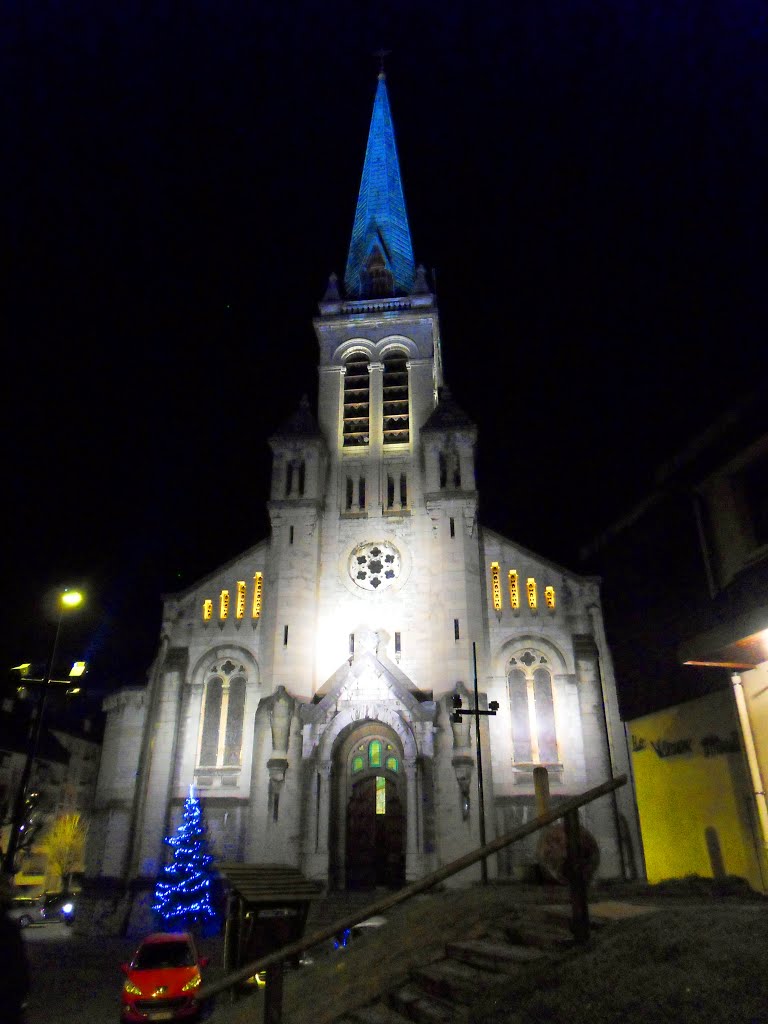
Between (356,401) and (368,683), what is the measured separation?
14.5 m

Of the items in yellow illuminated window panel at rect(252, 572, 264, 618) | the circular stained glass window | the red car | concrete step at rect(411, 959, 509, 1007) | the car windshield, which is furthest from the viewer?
yellow illuminated window panel at rect(252, 572, 264, 618)

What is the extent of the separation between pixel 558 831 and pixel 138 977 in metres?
7.88

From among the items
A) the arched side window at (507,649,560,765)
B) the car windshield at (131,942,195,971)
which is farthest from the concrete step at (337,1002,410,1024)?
the arched side window at (507,649,560,765)

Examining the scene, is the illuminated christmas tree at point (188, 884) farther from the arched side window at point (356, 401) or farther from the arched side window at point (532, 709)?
the arched side window at point (356, 401)

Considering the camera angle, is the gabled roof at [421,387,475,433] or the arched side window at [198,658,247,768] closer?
the arched side window at [198,658,247,768]

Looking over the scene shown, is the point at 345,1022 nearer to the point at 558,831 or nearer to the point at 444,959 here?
the point at 444,959

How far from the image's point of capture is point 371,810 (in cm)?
2670

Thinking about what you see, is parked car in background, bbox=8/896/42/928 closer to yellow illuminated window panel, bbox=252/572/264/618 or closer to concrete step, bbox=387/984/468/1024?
yellow illuminated window panel, bbox=252/572/264/618

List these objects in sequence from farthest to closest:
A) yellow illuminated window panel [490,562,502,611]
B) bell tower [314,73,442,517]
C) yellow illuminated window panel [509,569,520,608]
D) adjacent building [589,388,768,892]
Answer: bell tower [314,73,442,517], yellow illuminated window panel [490,562,502,611], yellow illuminated window panel [509,569,520,608], adjacent building [589,388,768,892]

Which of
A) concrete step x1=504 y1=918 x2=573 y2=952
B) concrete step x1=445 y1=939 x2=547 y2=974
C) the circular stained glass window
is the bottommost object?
concrete step x1=445 y1=939 x2=547 y2=974

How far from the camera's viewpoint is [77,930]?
85.9 ft

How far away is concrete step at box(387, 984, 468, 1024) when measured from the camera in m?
6.07

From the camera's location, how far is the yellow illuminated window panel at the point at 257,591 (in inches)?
→ 1201

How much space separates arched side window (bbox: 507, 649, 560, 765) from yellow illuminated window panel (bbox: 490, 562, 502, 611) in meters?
2.24
